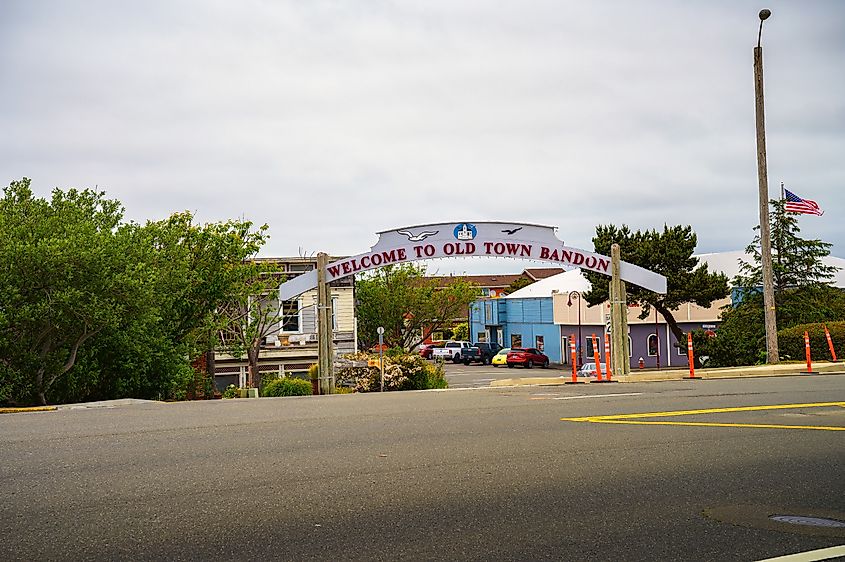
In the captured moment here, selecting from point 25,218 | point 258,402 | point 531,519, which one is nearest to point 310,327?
point 25,218

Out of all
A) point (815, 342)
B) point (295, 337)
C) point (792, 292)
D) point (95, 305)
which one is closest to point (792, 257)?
point (792, 292)

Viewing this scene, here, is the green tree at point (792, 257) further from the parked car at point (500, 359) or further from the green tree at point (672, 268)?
the parked car at point (500, 359)

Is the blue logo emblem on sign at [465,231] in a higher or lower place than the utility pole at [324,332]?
higher

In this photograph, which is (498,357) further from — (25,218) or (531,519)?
(531,519)

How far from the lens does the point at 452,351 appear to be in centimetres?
7769

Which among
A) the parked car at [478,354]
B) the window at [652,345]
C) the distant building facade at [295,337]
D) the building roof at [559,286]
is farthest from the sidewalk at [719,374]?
the parked car at [478,354]

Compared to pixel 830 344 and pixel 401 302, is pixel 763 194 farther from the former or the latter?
pixel 401 302

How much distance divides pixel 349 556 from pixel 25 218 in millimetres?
22053

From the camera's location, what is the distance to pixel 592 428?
12.0m

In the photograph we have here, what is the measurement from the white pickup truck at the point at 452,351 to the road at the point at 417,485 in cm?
6312

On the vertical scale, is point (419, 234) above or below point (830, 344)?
above

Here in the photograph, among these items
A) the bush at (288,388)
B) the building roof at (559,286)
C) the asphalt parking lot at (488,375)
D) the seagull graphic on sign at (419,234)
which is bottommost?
the asphalt parking lot at (488,375)

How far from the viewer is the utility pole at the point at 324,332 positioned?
24.2 metres

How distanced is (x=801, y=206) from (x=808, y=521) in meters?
25.4
